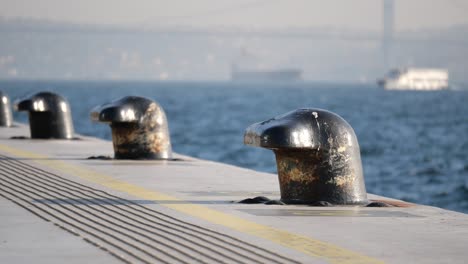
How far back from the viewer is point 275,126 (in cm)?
862

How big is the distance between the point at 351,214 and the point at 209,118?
160 ft

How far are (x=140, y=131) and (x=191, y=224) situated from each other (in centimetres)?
527

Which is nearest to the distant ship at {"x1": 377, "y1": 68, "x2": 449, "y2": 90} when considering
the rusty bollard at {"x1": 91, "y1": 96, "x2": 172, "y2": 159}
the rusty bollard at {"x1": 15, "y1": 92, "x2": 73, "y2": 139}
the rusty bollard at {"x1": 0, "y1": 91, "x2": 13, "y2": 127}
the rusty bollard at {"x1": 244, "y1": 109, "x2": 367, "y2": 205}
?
the rusty bollard at {"x1": 0, "y1": 91, "x2": 13, "y2": 127}

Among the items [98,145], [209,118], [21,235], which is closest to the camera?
[21,235]

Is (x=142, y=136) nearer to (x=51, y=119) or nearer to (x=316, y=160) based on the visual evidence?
(x=51, y=119)

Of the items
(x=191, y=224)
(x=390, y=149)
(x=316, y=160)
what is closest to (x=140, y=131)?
(x=316, y=160)

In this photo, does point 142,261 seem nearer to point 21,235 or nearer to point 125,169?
point 21,235

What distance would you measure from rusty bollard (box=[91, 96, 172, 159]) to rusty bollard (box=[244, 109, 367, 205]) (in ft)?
12.6

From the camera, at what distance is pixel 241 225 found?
749 cm

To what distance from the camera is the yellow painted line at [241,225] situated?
6.34 metres

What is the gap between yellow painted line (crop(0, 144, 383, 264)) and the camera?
6.34 m

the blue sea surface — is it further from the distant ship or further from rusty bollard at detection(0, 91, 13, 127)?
the distant ship

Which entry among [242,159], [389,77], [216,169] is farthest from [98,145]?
[389,77]

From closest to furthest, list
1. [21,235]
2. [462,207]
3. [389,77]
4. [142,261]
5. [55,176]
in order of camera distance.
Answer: [142,261] < [21,235] < [55,176] < [462,207] < [389,77]
